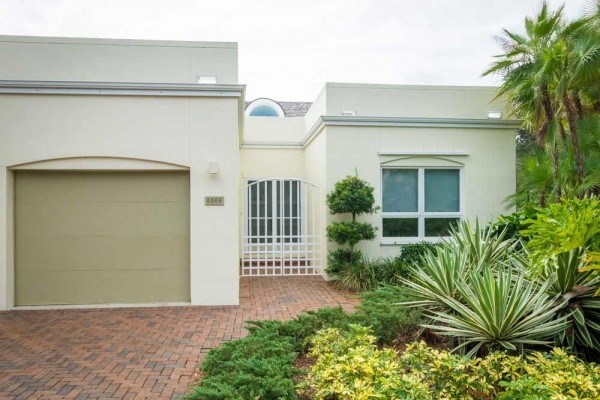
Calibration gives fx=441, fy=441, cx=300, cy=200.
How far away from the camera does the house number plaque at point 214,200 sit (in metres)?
8.39

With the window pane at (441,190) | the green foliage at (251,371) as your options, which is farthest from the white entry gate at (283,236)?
the green foliage at (251,371)

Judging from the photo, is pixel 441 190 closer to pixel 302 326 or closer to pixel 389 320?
pixel 389 320

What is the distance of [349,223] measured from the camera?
1039cm

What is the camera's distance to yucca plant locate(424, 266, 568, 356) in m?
4.52

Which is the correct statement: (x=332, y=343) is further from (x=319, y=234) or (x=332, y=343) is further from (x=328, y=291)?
(x=319, y=234)

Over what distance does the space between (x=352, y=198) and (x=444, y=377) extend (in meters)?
6.53

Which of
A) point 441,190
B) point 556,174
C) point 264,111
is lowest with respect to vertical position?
point 441,190

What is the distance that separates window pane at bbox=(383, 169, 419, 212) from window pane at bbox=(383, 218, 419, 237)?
0.25 meters

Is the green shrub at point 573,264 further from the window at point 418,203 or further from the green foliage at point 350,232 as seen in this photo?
the window at point 418,203

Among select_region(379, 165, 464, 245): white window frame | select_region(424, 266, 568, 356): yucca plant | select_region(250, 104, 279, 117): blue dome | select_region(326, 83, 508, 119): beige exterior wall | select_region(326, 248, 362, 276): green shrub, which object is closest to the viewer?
select_region(424, 266, 568, 356): yucca plant

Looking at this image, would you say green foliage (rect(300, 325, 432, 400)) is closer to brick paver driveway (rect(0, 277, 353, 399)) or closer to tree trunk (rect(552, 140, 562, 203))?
brick paver driveway (rect(0, 277, 353, 399))

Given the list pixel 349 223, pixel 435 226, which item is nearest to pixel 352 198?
pixel 349 223

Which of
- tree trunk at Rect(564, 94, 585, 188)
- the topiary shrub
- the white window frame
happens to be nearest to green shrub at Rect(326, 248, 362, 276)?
the topiary shrub

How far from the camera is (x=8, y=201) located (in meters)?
8.11
